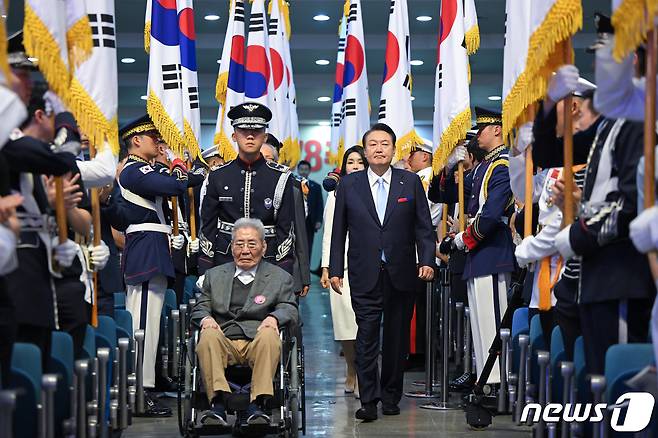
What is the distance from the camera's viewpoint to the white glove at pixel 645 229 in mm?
3053

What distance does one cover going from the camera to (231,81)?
8422 mm

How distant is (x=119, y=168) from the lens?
655cm

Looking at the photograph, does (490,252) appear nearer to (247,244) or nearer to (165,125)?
(247,244)

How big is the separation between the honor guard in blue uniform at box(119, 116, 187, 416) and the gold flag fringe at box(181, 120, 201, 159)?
90 cm

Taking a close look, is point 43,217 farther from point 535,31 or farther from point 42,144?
point 535,31

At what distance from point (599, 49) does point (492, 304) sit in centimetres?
292

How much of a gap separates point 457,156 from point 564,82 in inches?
98.9

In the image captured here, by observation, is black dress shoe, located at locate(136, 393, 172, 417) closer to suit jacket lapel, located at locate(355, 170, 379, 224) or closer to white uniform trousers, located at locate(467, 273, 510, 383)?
suit jacket lapel, located at locate(355, 170, 379, 224)

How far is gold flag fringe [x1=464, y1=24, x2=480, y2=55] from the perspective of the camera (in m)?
6.78

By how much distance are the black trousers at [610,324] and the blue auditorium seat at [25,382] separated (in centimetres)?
180

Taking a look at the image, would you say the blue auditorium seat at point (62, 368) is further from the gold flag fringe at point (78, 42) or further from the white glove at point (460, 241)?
the white glove at point (460, 241)

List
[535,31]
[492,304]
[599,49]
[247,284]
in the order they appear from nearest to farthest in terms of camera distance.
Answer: [599,49]
[535,31]
[247,284]
[492,304]

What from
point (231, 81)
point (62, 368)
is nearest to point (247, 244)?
point (62, 368)

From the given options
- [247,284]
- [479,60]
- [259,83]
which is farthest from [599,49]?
[479,60]
